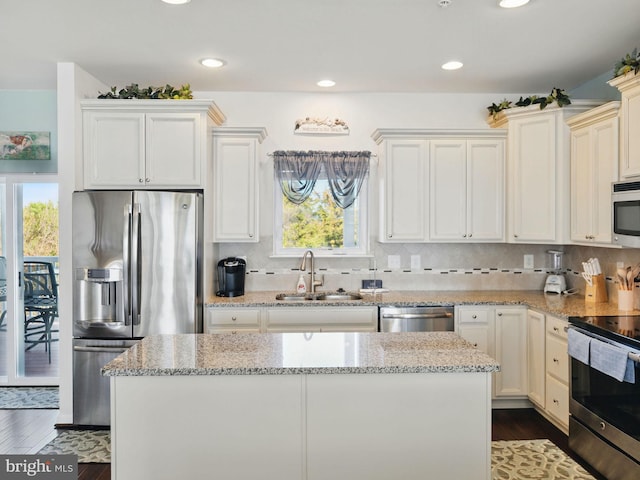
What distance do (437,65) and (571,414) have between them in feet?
8.51

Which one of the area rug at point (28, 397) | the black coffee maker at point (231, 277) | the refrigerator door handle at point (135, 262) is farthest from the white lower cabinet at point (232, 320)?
the area rug at point (28, 397)

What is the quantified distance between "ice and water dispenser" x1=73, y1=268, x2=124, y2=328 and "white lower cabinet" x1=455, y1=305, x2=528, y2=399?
8.41ft

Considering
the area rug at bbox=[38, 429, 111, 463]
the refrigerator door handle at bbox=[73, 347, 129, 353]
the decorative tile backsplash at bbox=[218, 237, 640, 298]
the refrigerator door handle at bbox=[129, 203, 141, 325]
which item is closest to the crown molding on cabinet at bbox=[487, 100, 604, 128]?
the decorative tile backsplash at bbox=[218, 237, 640, 298]

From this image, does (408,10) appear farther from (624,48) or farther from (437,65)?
(624,48)

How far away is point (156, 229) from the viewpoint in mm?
3676

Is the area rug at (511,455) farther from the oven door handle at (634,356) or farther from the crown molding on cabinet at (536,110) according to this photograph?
the crown molding on cabinet at (536,110)

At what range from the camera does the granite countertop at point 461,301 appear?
3574mm

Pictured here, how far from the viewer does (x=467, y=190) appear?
429 centimetres

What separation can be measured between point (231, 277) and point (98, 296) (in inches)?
40.3

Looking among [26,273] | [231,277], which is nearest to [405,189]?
[231,277]

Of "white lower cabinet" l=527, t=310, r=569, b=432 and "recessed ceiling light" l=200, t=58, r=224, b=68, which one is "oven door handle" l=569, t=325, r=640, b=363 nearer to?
"white lower cabinet" l=527, t=310, r=569, b=432

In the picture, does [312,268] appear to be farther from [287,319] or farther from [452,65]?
[452,65]

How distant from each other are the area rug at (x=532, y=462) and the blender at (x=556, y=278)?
4.60ft

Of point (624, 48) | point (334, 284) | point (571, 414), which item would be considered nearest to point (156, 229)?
point (334, 284)
